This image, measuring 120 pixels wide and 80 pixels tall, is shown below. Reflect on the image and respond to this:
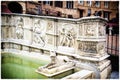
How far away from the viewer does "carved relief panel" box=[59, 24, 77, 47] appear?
17.9 feet

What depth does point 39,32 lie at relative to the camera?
656 centimetres

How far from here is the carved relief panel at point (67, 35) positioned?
17.9 feet

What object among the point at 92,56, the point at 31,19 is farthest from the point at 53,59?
the point at 31,19

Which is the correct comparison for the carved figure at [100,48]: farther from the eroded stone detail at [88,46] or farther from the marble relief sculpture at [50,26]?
the marble relief sculpture at [50,26]

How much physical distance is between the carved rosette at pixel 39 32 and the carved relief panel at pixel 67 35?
89 centimetres

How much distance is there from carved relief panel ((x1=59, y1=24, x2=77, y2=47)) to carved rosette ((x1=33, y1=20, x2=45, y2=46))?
35.0 inches

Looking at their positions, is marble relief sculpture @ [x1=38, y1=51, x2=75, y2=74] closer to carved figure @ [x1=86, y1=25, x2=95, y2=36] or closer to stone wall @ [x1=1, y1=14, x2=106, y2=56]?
stone wall @ [x1=1, y1=14, x2=106, y2=56]

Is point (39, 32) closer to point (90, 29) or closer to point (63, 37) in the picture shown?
point (63, 37)

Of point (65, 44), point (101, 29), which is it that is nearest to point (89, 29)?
point (101, 29)

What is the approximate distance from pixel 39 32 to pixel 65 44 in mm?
1303

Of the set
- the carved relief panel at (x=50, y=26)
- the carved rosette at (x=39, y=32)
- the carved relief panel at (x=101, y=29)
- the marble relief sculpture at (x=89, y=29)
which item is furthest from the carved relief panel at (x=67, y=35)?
the carved rosette at (x=39, y=32)

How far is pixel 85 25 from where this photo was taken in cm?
502

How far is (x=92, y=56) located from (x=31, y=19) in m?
2.85

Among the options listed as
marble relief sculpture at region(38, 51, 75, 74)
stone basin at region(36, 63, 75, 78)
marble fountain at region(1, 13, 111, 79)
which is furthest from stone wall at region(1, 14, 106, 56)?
stone basin at region(36, 63, 75, 78)
